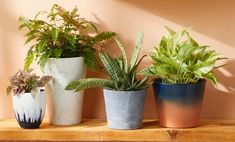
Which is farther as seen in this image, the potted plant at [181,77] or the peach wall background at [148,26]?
the peach wall background at [148,26]

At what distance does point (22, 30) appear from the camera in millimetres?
1527

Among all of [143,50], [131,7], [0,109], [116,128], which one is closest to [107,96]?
[116,128]

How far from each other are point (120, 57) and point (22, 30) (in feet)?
1.32

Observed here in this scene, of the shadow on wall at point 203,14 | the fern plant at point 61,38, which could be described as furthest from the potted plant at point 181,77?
the fern plant at point 61,38

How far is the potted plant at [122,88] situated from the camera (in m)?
1.33

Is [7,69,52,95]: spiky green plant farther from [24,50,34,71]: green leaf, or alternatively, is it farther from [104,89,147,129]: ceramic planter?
[104,89,147,129]: ceramic planter

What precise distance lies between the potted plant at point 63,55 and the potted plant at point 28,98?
0.04 m

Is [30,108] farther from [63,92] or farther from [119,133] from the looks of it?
[119,133]

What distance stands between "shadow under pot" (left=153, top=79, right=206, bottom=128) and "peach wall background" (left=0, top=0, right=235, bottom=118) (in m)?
0.14

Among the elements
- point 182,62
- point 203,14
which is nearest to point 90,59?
point 182,62

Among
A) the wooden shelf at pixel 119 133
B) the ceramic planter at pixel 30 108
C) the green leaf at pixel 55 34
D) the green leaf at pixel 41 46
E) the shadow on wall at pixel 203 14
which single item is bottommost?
the wooden shelf at pixel 119 133

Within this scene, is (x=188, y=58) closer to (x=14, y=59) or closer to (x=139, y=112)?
(x=139, y=112)

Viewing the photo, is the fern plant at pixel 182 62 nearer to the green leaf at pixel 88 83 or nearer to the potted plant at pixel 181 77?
the potted plant at pixel 181 77

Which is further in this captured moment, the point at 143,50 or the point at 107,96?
the point at 143,50
